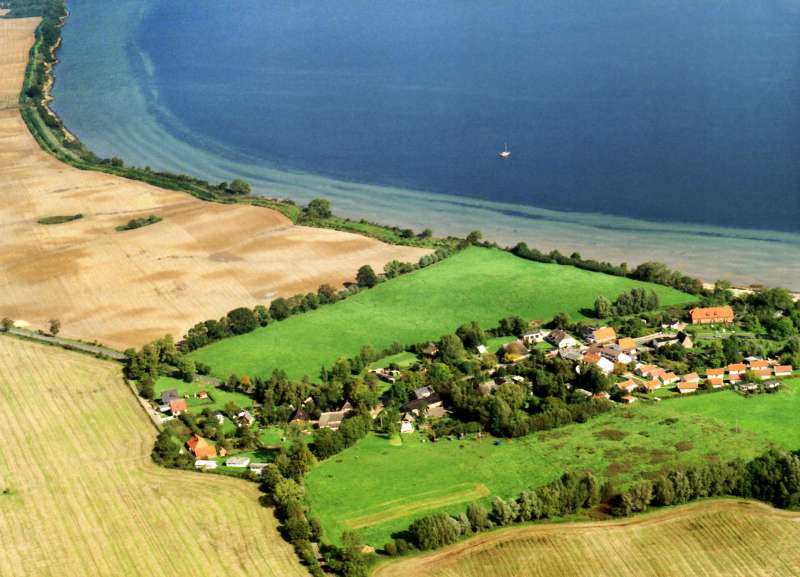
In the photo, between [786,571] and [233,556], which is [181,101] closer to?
[233,556]

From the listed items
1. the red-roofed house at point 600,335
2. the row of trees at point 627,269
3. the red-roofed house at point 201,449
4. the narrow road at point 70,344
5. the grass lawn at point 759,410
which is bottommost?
the red-roofed house at point 201,449

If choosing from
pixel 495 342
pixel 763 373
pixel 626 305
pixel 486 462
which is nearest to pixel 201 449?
pixel 486 462

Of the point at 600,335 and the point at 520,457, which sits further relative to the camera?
the point at 600,335

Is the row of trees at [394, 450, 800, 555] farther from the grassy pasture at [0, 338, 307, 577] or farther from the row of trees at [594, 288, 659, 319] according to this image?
the row of trees at [594, 288, 659, 319]

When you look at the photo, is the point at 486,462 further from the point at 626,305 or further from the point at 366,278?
the point at 366,278

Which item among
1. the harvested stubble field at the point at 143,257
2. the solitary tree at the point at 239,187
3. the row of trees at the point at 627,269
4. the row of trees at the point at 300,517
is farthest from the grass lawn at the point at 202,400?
the solitary tree at the point at 239,187

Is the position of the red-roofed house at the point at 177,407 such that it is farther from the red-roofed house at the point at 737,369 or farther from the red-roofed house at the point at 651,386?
the red-roofed house at the point at 737,369

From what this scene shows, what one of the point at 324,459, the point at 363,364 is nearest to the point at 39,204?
the point at 363,364
